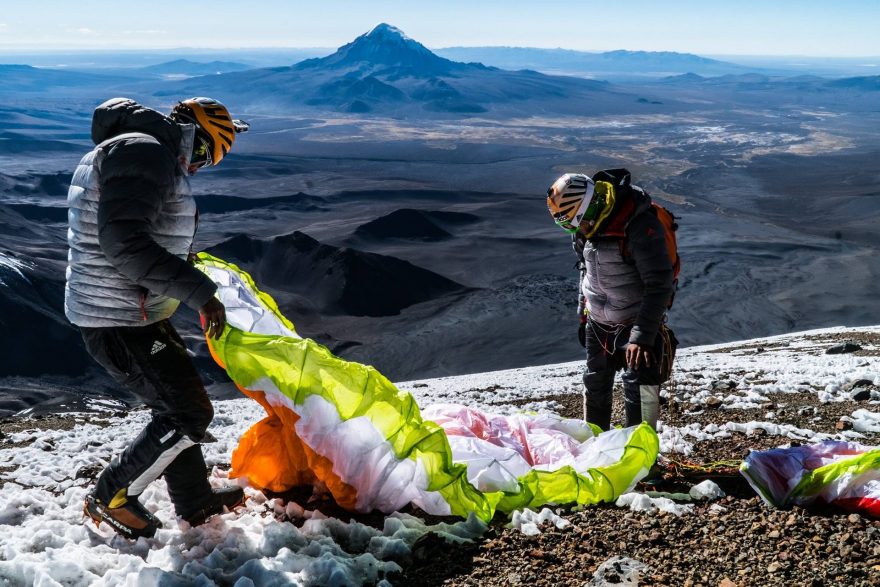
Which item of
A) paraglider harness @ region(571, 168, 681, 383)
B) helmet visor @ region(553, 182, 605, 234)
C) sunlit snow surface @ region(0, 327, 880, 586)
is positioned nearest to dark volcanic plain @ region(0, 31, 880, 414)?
sunlit snow surface @ region(0, 327, 880, 586)

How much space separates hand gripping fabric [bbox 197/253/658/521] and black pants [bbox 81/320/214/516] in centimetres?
42

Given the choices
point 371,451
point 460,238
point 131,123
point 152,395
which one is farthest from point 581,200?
point 460,238

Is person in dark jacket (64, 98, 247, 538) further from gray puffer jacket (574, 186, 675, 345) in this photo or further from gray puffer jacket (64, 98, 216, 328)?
gray puffer jacket (574, 186, 675, 345)

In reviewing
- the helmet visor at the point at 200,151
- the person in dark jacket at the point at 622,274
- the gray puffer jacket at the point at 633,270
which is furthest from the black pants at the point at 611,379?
the helmet visor at the point at 200,151

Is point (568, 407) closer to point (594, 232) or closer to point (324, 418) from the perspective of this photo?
point (594, 232)

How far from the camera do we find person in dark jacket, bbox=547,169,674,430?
4055 mm

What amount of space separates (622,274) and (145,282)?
9.03 ft

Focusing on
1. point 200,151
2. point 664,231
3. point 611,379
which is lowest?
point 611,379

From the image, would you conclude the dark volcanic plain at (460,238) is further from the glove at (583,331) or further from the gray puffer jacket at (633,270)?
the gray puffer jacket at (633,270)

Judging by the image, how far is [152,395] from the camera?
3064 mm

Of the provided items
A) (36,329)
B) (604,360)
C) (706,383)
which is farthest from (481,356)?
(604,360)

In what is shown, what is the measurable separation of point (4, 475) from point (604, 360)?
382 centimetres

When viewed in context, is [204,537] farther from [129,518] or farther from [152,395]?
[152,395]

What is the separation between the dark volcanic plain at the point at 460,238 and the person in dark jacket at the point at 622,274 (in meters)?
18.5
